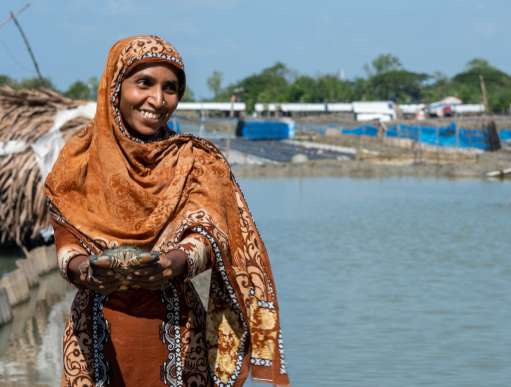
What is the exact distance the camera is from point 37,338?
9.26 meters

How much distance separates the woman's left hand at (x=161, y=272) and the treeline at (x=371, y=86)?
9133 centimetres

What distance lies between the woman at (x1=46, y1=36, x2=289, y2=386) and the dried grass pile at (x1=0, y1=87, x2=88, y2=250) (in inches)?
340

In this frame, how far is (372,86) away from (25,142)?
323 ft

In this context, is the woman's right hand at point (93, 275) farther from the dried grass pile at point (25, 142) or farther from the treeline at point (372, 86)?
the treeline at point (372, 86)

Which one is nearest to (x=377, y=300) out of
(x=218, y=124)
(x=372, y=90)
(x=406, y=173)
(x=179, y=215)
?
(x=179, y=215)

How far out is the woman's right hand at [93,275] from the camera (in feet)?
7.89

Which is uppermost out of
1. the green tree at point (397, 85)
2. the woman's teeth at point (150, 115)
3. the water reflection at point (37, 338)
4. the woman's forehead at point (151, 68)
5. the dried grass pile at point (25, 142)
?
the green tree at point (397, 85)

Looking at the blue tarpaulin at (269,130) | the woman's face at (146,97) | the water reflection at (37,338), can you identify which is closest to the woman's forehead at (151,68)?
the woman's face at (146,97)

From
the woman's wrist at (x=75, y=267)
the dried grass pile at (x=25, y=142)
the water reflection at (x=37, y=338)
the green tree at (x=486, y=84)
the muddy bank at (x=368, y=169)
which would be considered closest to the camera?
the woman's wrist at (x=75, y=267)

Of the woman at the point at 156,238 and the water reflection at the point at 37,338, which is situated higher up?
the woman at the point at 156,238

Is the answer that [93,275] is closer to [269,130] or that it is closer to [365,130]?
[269,130]

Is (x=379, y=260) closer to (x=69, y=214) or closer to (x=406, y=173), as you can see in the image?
(x=69, y=214)

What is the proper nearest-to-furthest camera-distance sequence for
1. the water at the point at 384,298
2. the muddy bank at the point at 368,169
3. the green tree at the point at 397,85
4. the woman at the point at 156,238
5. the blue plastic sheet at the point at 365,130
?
the woman at the point at 156,238 < the water at the point at 384,298 < the muddy bank at the point at 368,169 < the blue plastic sheet at the point at 365,130 < the green tree at the point at 397,85

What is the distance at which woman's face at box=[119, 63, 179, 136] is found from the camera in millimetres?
2715
